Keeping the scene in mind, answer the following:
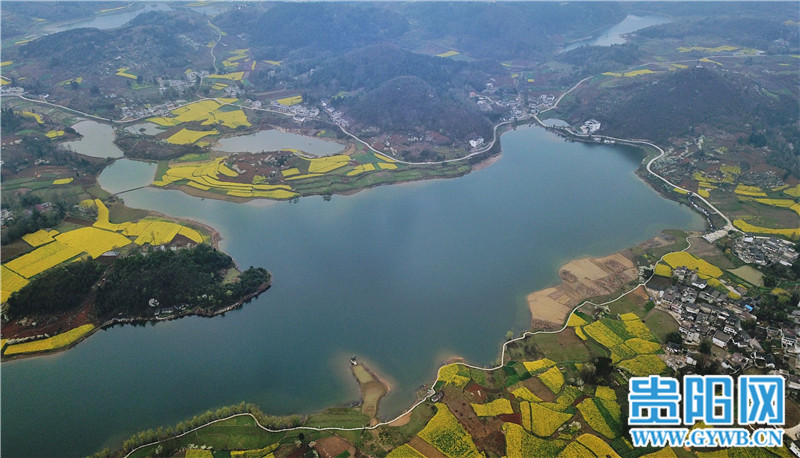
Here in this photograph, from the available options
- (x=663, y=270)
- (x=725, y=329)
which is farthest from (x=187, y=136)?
(x=725, y=329)

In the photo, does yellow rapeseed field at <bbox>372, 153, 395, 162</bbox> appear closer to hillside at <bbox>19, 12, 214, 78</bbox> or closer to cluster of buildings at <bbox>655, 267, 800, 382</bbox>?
cluster of buildings at <bbox>655, 267, 800, 382</bbox>

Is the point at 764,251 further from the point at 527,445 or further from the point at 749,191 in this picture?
the point at 527,445

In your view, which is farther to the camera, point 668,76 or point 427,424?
point 668,76

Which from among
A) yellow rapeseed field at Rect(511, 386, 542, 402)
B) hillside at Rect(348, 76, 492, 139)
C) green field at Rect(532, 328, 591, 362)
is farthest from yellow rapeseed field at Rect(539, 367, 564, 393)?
hillside at Rect(348, 76, 492, 139)

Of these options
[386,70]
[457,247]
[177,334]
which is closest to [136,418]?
[177,334]

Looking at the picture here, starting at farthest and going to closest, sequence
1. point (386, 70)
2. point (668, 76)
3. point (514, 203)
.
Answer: point (386, 70) < point (668, 76) < point (514, 203)

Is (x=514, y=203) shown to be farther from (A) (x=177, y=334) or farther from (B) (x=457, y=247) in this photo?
(A) (x=177, y=334)

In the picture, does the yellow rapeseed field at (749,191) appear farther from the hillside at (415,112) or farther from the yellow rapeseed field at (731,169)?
the hillside at (415,112)
